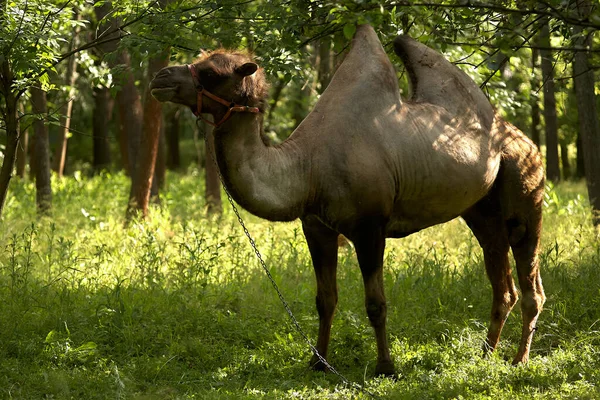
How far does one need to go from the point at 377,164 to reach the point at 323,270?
3.58 feet

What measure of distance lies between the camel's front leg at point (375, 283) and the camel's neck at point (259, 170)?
557 millimetres

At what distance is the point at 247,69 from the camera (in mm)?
5926

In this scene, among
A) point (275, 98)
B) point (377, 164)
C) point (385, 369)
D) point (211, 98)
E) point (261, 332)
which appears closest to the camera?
point (211, 98)

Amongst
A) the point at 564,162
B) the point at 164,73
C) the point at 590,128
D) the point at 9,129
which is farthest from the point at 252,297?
the point at 564,162

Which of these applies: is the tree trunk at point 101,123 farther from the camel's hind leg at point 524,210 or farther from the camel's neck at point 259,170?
the camel's neck at point 259,170

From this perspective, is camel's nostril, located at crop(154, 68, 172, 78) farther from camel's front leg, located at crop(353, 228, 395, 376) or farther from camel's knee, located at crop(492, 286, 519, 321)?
camel's knee, located at crop(492, 286, 519, 321)

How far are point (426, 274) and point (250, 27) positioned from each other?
3244 millimetres

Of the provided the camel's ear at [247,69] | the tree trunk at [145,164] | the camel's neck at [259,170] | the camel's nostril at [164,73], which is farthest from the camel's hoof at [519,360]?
the tree trunk at [145,164]

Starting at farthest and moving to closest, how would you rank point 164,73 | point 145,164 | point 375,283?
point 145,164
point 375,283
point 164,73

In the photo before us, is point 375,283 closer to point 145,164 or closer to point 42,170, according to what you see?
point 145,164

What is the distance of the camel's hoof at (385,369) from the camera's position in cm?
670

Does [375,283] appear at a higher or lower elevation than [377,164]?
lower

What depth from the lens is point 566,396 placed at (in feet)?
19.5

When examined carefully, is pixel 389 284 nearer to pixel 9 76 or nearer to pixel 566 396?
pixel 566 396
